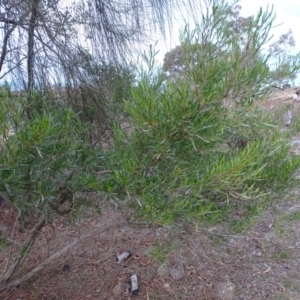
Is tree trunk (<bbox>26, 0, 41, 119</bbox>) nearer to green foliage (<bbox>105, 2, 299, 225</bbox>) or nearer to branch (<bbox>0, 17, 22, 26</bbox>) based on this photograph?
branch (<bbox>0, 17, 22, 26</bbox>)

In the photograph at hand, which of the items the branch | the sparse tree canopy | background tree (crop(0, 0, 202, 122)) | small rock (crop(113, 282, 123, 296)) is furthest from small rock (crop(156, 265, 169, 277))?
the branch

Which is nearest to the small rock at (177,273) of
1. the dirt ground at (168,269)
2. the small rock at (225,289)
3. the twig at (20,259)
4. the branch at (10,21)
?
the dirt ground at (168,269)

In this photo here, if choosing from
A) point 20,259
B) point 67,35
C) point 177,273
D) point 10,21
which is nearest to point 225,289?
point 177,273

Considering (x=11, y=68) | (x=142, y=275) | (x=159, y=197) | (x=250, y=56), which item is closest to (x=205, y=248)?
(x=142, y=275)

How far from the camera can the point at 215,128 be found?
3.88ft

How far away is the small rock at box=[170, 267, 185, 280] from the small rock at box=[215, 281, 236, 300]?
0.24m

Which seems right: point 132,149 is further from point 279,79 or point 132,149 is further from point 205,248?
point 205,248

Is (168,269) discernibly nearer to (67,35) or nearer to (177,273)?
(177,273)

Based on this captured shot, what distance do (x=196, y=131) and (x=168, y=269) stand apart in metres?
1.56

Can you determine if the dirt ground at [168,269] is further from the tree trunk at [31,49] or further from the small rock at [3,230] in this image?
the tree trunk at [31,49]

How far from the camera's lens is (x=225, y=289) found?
7.63 feet

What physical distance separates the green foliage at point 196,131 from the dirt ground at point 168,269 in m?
0.80

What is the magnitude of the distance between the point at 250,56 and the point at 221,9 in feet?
0.60

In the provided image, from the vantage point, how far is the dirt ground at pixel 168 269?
2.29m
